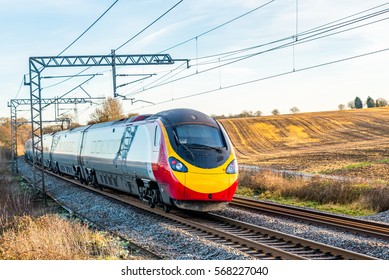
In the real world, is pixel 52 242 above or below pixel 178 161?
below

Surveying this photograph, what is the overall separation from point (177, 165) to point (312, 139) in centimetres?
5183

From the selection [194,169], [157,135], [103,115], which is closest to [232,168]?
[194,169]

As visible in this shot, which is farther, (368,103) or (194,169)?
(368,103)

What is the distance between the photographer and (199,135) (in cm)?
1473

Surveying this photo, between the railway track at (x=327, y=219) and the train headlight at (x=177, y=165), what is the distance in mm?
3311

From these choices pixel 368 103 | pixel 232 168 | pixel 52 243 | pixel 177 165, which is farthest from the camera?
pixel 368 103

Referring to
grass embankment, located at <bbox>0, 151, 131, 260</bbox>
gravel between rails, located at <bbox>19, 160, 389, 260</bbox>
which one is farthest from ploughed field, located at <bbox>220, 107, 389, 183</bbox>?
grass embankment, located at <bbox>0, 151, 131, 260</bbox>

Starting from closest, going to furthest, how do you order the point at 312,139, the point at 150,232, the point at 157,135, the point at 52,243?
1. the point at 52,243
2. the point at 150,232
3. the point at 157,135
4. the point at 312,139

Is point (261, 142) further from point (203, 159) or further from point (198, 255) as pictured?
point (198, 255)

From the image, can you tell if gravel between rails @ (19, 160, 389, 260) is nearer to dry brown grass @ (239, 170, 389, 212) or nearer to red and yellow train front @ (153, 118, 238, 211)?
red and yellow train front @ (153, 118, 238, 211)

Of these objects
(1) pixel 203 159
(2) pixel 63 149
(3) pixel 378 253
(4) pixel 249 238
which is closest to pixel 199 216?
(1) pixel 203 159

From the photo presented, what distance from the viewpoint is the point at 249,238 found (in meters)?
11.6

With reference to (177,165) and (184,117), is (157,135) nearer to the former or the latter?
(184,117)

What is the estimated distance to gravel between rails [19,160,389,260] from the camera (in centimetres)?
1025
